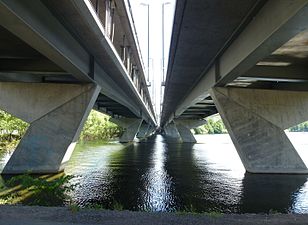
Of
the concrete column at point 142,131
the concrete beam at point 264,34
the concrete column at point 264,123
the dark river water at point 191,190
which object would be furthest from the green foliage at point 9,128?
the concrete column at point 142,131

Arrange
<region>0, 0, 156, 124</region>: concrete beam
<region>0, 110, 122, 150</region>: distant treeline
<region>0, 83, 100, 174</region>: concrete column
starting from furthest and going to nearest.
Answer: <region>0, 110, 122, 150</region>: distant treeline, <region>0, 83, 100, 174</region>: concrete column, <region>0, 0, 156, 124</region>: concrete beam

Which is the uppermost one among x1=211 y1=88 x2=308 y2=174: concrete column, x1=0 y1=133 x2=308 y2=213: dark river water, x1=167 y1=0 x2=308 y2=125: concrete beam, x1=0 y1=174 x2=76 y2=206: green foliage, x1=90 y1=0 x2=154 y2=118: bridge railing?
x1=90 y1=0 x2=154 y2=118: bridge railing

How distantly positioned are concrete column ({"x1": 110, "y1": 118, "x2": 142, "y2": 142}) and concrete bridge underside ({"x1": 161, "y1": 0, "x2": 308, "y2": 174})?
3806cm

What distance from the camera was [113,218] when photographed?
6.47 m

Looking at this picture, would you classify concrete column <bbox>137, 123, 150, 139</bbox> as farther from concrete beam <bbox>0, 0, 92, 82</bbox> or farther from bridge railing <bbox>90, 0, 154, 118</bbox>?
concrete beam <bbox>0, 0, 92, 82</bbox>

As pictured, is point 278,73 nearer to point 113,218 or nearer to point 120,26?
point 120,26

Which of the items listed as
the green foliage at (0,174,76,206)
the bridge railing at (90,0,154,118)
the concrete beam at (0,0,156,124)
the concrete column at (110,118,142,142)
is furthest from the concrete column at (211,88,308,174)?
the concrete column at (110,118,142,142)

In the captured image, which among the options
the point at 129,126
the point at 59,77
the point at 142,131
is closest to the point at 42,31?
the point at 59,77

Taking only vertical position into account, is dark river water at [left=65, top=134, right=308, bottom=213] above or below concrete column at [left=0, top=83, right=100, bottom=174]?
below

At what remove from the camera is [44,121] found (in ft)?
61.2

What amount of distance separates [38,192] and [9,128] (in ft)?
112

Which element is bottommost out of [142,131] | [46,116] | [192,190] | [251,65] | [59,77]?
[192,190]

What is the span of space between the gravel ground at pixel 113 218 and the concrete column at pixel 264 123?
42.5 feet

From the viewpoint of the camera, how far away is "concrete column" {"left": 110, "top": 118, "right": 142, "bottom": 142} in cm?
6254
